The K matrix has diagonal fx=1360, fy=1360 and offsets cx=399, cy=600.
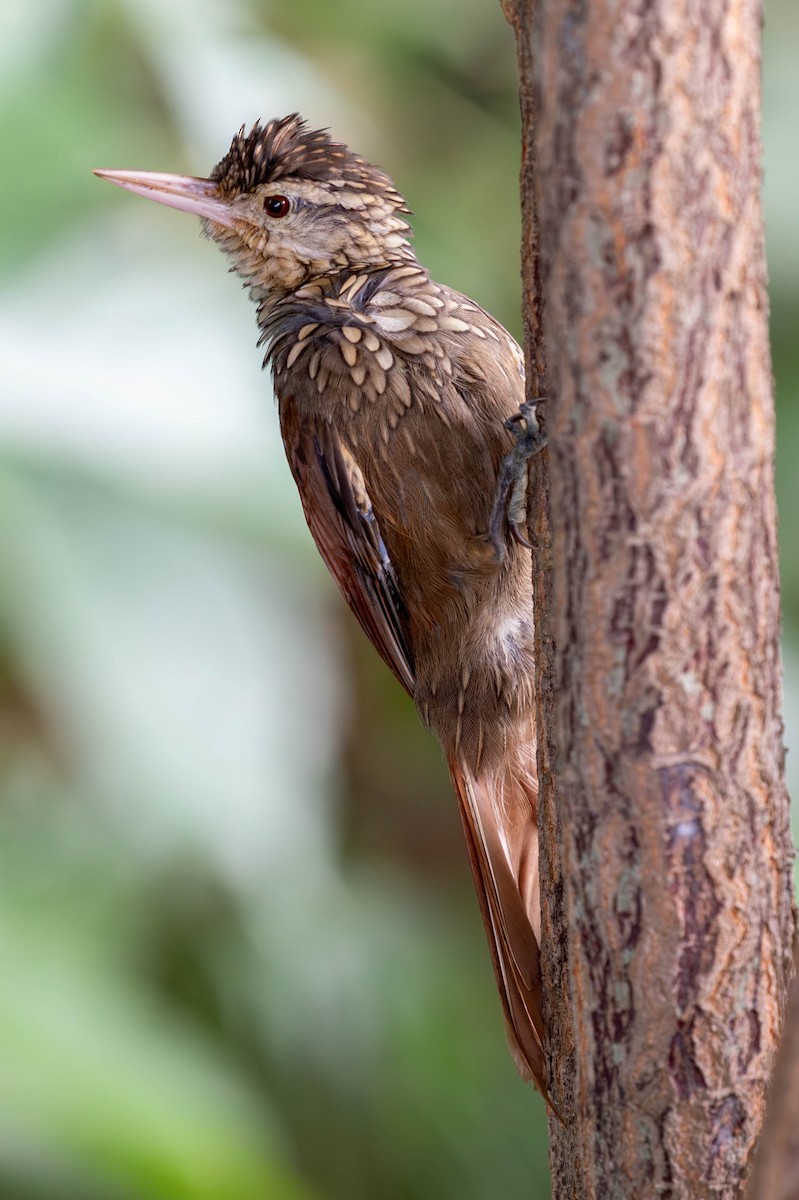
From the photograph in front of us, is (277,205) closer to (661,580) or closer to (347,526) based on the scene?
(347,526)

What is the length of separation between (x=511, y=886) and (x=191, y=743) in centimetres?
116

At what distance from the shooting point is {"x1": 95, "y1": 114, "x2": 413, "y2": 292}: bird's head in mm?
2611

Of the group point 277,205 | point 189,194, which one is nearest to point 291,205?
point 277,205

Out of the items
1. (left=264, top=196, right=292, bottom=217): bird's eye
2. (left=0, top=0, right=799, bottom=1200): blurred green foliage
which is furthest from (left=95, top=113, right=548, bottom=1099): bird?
(left=0, top=0, right=799, bottom=1200): blurred green foliage

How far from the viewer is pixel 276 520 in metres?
3.52

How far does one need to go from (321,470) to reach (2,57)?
1.91 metres

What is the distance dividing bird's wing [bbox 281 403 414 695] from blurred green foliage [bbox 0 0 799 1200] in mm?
755

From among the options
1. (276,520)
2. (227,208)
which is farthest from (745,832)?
(276,520)

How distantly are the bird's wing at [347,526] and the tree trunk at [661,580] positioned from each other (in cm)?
85

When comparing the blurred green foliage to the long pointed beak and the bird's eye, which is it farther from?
the bird's eye

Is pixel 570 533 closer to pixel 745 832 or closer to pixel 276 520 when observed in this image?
pixel 745 832

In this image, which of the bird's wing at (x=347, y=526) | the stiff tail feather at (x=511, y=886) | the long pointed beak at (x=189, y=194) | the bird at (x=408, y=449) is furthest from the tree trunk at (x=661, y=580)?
the long pointed beak at (x=189, y=194)

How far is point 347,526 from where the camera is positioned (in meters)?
2.50

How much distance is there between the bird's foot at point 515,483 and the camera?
208cm
